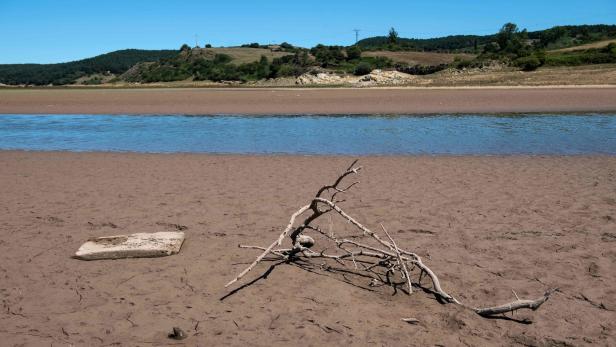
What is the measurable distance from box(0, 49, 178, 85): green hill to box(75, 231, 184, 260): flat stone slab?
121m

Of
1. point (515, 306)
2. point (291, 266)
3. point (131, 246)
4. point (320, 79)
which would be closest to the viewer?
point (515, 306)

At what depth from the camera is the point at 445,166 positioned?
1074 cm

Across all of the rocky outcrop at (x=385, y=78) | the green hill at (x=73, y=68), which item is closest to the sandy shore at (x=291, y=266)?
the rocky outcrop at (x=385, y=78)

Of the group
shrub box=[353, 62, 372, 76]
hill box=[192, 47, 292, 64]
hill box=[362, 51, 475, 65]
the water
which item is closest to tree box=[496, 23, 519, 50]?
hill box=[362, 51, 475, 65]

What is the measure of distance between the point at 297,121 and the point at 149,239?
50.2 ft

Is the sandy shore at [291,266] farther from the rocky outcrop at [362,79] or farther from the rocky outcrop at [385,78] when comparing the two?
the rocky outcrop at [385,78]

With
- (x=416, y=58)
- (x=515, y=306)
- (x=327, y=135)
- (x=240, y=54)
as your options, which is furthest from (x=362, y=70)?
(x=515, y=306)

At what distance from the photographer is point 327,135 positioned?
650 inches

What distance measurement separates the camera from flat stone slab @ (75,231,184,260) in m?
5.56

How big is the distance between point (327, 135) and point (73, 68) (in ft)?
517

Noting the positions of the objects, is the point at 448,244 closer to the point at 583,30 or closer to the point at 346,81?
the point at 346,81

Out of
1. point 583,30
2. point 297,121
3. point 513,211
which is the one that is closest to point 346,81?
point 297,121

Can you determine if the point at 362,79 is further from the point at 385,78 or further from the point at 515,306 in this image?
the point at 515,306

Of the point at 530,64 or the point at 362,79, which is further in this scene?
the point at 362,79
